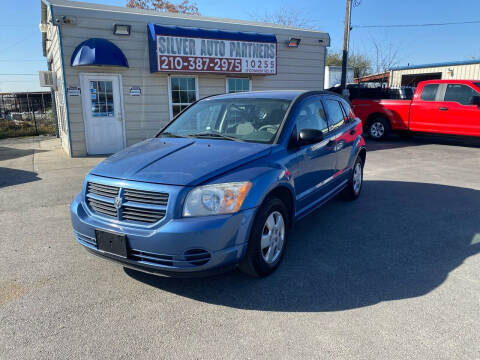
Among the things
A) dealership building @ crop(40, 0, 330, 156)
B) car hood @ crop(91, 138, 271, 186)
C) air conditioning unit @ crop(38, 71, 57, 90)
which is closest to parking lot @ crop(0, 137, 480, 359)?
car hood @ crop(91, 138, 271, 186)

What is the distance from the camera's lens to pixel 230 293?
3.18 m

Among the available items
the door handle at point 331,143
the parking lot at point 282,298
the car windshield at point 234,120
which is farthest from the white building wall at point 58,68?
the door handle at point 331,143

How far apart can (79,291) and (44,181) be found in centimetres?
496

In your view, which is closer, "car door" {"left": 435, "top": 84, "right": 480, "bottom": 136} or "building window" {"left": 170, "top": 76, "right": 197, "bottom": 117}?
"car door" {"left": 435, "top": 84, "right": 480, "bottom": 136}

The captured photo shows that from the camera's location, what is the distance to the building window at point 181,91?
11.2 m

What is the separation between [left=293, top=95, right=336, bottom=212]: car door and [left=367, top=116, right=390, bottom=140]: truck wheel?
8.92m

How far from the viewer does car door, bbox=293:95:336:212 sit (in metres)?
3.88

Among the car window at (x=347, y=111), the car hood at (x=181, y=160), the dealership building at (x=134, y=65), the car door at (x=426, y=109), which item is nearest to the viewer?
the car hood at (x=181, y=160)

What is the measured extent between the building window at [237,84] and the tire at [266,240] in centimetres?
911

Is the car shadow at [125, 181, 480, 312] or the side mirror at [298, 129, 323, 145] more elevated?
the side mirror at [298, 129, 323, 145]

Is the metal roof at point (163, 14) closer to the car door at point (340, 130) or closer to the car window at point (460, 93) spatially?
the car window at point (460, 93)

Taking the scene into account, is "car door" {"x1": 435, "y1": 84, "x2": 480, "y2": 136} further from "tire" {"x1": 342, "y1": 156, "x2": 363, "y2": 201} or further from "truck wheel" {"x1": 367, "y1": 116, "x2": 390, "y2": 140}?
"tire" {"x1": 342, "y1": 156, "x2": 363, "y2": 201}

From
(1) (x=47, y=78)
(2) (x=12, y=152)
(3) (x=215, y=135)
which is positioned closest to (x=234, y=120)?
(3) (x=215, y=135)

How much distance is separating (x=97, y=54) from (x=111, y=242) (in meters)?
7.84
